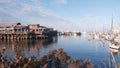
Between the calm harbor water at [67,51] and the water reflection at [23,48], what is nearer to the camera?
the water reflection at [23,48]

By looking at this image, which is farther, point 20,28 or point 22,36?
point 20,28

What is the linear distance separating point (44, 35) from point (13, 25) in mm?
19264

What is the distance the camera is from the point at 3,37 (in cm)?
9400

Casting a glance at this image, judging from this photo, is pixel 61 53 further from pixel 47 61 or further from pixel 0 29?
pixel 0 29

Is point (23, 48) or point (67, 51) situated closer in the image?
point (23, 48)

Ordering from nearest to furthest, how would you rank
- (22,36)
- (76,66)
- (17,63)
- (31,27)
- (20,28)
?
(17,63) < (76,66) < (22,36) < (20,28) < (31,27)

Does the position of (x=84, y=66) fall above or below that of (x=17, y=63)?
below

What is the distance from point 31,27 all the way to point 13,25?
8.58 m

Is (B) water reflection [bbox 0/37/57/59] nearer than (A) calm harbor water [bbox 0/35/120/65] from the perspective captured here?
Yes

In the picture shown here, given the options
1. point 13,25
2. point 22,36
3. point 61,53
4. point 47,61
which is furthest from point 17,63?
point 13,25

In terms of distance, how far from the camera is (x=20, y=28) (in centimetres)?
10062

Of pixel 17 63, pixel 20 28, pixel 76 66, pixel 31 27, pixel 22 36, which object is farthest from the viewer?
pixel 31 27

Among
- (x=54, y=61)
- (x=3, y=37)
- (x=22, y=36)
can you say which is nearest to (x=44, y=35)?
(x=22, y=36)

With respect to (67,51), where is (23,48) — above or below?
above
